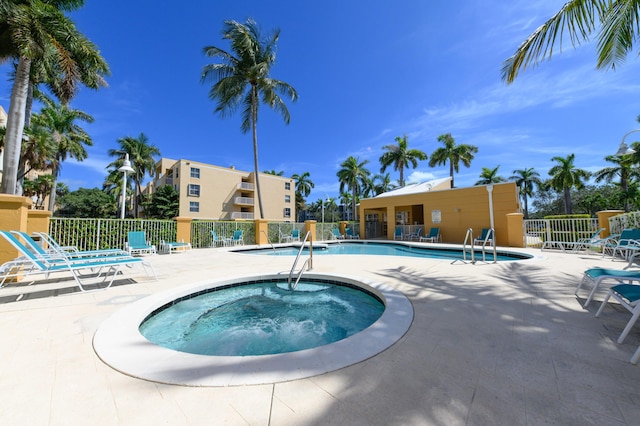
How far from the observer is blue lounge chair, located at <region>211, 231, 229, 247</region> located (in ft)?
41.5

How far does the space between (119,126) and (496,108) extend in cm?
3277

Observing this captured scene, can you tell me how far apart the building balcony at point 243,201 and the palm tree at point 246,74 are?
1682 centimetres

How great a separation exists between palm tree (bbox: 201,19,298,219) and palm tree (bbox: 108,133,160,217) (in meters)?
17.3

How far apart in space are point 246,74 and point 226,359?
16602 millimetres

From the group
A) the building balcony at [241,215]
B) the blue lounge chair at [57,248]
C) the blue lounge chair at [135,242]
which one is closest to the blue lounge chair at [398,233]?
the blue lounge chair at [135,242]

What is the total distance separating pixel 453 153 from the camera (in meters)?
24.2

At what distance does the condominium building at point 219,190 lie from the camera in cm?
2703

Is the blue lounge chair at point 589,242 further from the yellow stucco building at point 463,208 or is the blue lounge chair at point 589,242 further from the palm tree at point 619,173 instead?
the palm tree at point 619,173

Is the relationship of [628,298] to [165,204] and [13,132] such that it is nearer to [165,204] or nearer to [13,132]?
[13,132]

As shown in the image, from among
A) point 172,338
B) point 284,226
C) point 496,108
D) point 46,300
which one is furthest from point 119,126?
point 496,108

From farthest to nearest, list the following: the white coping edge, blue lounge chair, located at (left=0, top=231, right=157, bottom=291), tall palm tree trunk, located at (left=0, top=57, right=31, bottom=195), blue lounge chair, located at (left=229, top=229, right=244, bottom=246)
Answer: blue lounge chair, located at (left=229, top=229, right=244, bottom=246), tall palm tree trunk, located at (left=0, top=57, right=31, bottom=195), blue lounge chair, located at (left=0, top=231, right=157, bottom=291), the white coping edge

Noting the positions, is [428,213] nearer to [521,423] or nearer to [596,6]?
[596,6]

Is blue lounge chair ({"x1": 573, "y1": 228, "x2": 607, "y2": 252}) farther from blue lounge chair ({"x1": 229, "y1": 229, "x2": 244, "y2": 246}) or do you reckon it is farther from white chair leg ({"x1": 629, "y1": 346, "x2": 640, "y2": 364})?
blue lounge chair ({"x1": 229, "y1": 229, "x2": 244, "y2": 246})

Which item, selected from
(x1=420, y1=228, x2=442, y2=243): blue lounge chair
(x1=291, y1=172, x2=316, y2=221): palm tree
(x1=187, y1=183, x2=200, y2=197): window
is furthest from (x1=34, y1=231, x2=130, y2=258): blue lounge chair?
(x1=291, y1=172, x2=316, y2=221): palm tree
